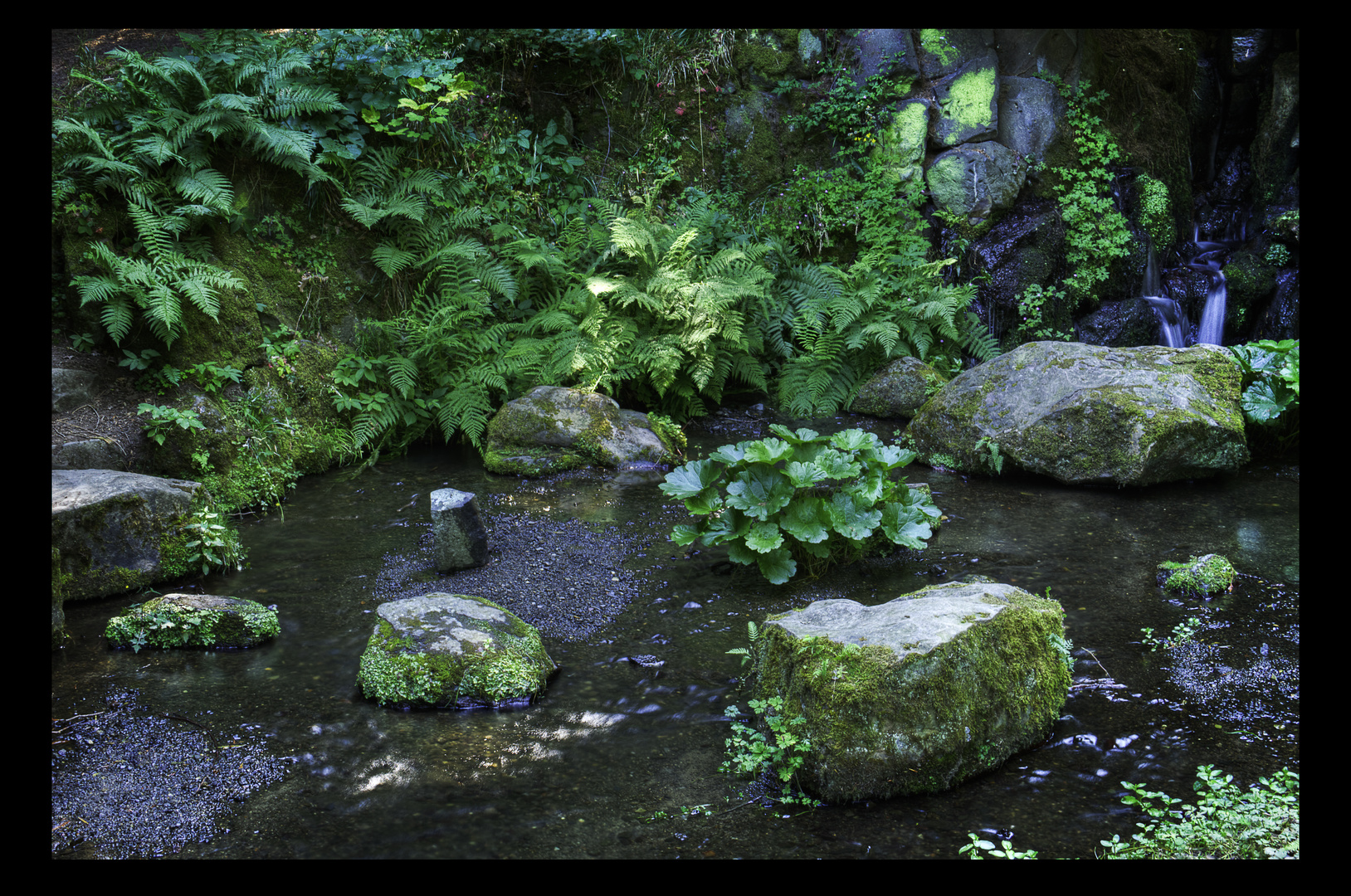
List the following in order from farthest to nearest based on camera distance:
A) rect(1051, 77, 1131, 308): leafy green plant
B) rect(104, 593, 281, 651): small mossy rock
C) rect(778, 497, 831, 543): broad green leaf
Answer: rect(1051, 77, 1131, 308): leafy green plant, rect(778, 497, 831, 543): broad green leaf, rect(104, 593, 281, 651): small mossy rock

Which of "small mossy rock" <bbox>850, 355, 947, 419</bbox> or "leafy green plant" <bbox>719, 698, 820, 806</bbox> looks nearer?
"leafy green plant" <bbox>719, 698, 820, 806</bbox>

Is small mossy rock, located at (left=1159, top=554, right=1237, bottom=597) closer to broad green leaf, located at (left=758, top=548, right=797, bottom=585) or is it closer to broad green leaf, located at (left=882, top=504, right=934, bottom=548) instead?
broad green leaf, located at (left=882, top=504, right=934, bottom=548)

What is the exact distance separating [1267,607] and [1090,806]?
2.37 metres

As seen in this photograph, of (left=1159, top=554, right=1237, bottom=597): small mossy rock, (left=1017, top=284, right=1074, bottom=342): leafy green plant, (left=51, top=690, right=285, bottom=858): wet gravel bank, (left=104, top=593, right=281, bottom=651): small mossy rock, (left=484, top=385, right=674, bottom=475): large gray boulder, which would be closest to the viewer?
(left=51, top=690, right=285, bottom=858): wet gravel bank

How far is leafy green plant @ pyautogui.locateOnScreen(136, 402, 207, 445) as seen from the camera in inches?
266

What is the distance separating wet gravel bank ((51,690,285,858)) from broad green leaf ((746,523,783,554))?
2681 millimetres

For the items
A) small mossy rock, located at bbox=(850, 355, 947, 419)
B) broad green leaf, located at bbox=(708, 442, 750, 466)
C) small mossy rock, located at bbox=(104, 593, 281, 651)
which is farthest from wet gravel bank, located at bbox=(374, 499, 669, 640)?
small mossy rock, located at bbox=(850, 355, 947, 419)

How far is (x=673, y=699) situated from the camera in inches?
155

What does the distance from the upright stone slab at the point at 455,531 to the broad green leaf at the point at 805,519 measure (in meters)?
2.02

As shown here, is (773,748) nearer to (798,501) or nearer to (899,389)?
(798,501)

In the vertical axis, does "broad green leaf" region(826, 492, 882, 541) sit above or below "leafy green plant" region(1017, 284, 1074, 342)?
below

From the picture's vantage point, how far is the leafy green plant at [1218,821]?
269cm

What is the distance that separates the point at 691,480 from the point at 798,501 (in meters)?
0.69

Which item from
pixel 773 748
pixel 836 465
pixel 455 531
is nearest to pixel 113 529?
pixel 455 531
